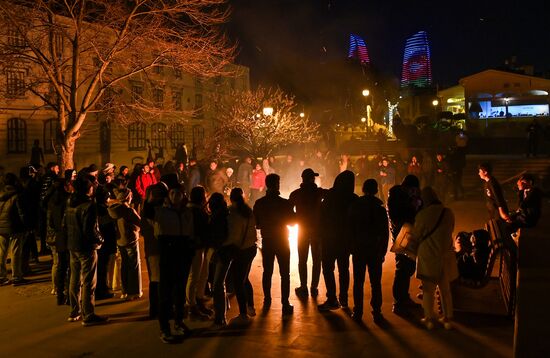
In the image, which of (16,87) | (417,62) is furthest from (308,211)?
(417,62)

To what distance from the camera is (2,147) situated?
31.1m

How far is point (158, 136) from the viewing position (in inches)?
1704

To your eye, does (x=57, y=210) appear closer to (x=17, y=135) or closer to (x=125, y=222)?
(x=125, y=222)

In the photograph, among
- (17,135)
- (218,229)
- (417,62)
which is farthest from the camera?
(417,62)

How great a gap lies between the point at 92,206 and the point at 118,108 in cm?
847

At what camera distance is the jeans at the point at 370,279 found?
6.60 metres

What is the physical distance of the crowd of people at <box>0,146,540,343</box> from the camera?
6.16 meters

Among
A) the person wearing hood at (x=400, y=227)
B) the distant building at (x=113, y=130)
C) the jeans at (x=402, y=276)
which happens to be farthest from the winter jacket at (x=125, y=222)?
the distant building at (x=113, y=130)

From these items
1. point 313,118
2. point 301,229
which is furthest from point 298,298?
point 313,118

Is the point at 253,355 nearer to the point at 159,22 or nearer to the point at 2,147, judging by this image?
the point at 159,22

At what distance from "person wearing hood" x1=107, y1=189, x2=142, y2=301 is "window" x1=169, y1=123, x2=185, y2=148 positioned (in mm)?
37045

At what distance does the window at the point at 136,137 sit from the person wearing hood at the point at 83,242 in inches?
1392

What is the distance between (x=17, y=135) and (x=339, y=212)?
30.8 meters

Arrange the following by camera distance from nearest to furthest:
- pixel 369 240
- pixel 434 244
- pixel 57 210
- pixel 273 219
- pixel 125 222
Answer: pixel 434 244 → pixel 369 240 → pixel 273 219 → pixel 125 222 → pixel 57 210
